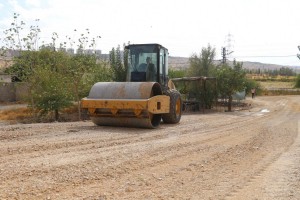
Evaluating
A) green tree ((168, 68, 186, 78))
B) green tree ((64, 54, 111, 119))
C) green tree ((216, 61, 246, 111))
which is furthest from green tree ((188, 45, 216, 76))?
green tree ((64, 54, 111, 119))

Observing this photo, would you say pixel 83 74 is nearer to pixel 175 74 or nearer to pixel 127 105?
pixel 127 105

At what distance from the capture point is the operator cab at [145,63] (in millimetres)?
13125

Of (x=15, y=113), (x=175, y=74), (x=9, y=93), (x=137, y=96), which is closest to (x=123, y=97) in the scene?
(x=137, y=96)

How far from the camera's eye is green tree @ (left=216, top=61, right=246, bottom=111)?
30.8 meters

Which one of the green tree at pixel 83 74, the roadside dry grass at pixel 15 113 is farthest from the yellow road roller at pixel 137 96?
the roadside dry grass at pixel 15 113

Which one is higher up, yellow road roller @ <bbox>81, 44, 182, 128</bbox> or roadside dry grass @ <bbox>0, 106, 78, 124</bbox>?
yellow road roller @ <bbox>81, 44, 182, 128</bbox>

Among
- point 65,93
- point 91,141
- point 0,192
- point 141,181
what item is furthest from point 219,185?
point 65,93

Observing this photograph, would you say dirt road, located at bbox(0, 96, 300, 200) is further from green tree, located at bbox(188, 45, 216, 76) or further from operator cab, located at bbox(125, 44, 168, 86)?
green tree, located at bbox(188, 45, 216, 76)

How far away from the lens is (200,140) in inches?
400

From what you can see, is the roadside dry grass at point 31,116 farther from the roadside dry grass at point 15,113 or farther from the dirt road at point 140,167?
the dirt road at point 140,167

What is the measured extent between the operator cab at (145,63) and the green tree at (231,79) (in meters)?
18.4

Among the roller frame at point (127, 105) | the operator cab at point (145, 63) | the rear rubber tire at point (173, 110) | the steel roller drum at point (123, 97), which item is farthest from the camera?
the rear rubber tire at point (173, 110)

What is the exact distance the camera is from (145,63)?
1326 centimetres

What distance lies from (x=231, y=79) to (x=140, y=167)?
25450 millimetres
